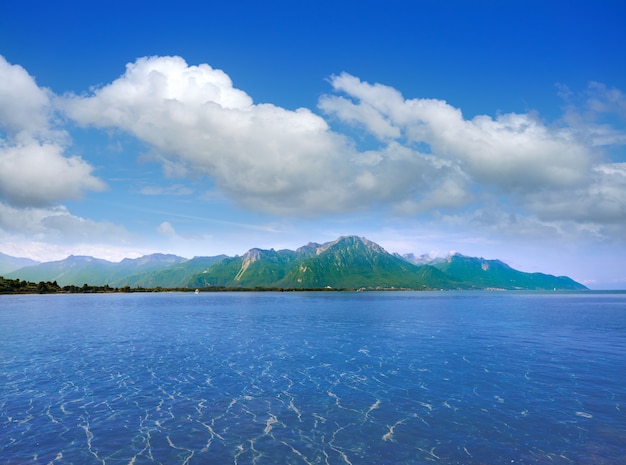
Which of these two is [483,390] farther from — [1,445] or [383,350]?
[1,445]

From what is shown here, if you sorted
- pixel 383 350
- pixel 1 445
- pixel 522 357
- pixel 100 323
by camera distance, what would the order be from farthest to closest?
pixel 100 323 < pixel 383 350 < pixel 522 357 < pixel 1 445

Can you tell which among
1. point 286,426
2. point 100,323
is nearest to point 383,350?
point 286,426

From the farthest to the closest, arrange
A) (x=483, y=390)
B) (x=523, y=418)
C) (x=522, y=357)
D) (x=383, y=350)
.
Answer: (x=383, y=350)
(x=522, y=357)
(x=483, y=390)
(x=523, y=418)

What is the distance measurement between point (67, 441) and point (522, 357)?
67.5 meters

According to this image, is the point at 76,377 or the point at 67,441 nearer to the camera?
the point at 67,441

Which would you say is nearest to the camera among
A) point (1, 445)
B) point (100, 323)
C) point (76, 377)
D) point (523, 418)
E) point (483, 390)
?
point (1, 445)

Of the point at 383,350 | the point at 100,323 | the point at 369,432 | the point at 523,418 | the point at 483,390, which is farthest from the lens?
the point at 100,323

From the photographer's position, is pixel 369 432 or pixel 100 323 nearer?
pixel 369 432

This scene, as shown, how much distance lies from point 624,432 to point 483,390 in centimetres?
1457

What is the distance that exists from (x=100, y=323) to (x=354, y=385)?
10167 centimetres

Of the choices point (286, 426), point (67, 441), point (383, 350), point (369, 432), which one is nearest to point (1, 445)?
point (67, 441)

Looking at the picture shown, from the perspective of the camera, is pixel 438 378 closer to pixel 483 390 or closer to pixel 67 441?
pixel 483 390

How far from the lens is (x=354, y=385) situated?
4816cm

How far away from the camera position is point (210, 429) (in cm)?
3347
